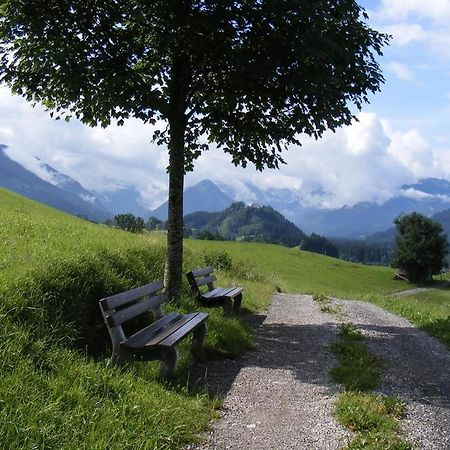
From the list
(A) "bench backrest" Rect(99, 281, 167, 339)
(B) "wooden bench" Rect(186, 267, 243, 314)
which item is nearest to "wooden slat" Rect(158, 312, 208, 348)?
(A) "bench backrest" Rect(99, 281, 167, 339)

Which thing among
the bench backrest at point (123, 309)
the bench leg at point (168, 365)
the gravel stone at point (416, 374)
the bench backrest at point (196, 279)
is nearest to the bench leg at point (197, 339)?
the bench backrest at point (123, 309)

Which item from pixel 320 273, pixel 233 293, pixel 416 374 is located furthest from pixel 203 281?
pixel 320 273

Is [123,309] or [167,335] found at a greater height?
[123,309]

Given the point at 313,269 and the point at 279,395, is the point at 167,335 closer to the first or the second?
the point at 279,395

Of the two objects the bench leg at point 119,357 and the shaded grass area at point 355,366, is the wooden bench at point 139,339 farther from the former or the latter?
the shaded grass area at point 355,366

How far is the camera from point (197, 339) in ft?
28.9

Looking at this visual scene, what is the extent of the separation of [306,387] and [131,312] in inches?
113

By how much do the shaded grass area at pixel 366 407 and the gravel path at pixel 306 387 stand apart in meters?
0.15

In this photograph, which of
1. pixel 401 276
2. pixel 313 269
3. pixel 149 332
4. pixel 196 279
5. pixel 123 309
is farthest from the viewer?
pixel 401 276

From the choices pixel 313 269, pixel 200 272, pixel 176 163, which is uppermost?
pixel 176 163

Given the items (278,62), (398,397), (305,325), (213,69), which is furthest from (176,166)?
(398,397)

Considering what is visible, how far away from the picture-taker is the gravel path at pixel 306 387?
228 inches

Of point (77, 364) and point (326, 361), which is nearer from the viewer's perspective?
point (77, 364)

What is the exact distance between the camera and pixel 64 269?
8047 millimetres
